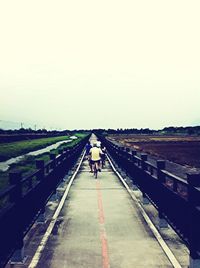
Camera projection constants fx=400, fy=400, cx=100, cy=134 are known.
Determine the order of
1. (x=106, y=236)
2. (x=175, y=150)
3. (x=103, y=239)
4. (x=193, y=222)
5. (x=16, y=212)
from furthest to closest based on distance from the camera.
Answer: (x=175, y=150) < (x=106, y=236) < (x=103, y=239) < (x=16, y=212) < (x=193, y=222)

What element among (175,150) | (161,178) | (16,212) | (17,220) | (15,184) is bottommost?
(175,150)

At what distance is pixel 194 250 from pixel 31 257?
3276mm

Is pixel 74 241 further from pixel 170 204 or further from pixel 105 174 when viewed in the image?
pixel 105 174

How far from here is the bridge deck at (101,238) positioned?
7793mm

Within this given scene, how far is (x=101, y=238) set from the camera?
9.34m

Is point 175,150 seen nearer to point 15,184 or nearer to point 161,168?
point 161,168

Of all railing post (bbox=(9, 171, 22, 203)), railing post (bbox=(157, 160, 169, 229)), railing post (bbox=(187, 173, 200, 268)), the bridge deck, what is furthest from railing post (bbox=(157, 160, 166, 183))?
railing post (bbox=(9, 171, 22, 203))

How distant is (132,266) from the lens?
7.50 meters

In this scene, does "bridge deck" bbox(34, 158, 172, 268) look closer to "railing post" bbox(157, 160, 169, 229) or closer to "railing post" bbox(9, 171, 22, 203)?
"railing post" bbox(157, 160, 169, 229)

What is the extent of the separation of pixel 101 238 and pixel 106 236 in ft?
0.69

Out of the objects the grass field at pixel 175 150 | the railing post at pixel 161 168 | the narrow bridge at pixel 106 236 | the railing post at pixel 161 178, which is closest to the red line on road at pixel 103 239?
the narrow bridge at pixel 106 236

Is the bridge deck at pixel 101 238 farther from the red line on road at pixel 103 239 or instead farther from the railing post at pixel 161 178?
the railing post at pixel 161 178

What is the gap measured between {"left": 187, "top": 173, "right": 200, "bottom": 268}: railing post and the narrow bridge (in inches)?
0.7

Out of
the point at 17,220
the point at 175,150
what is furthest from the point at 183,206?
the point at 175,150
